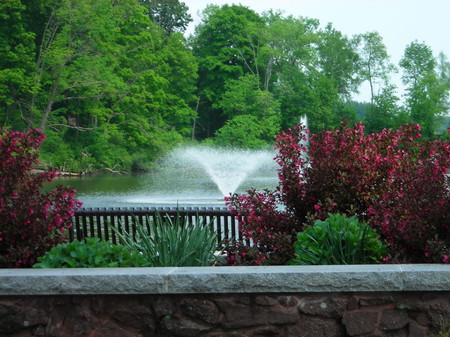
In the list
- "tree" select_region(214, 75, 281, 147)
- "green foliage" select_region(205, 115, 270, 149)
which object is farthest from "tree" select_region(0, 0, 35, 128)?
"tree" select_region(214, 75, 281, 147)

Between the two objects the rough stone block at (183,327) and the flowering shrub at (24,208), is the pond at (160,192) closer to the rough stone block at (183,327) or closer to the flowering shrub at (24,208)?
the flowering shrub at (24,208)

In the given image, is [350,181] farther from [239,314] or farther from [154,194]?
[154,194]

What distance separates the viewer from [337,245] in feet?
16.3

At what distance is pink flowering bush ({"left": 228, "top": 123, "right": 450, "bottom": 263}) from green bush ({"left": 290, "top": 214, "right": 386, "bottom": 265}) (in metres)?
0.15

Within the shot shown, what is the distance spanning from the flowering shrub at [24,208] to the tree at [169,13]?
165ft

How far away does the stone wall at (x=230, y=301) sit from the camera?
4.15m

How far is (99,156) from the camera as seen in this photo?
3978cm

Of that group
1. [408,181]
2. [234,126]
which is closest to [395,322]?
[408,181]

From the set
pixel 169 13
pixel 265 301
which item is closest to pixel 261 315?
pixel 265 301

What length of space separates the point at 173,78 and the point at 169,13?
984 cm

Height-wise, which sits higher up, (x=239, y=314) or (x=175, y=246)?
(x=175, y=246)

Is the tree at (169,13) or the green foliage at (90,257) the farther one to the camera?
the tree at (169,13)

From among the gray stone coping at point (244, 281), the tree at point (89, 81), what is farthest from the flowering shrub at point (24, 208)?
the tree at point (89, 81)

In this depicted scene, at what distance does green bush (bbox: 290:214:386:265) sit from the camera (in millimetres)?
4922
